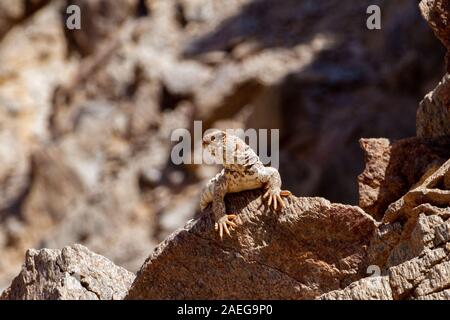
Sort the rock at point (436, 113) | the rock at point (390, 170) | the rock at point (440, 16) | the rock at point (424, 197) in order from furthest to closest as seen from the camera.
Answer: the rock at point (440, 16) → the rock at point (436, 113) → the rock at point (390, 170) → the rock at point (424, 197)

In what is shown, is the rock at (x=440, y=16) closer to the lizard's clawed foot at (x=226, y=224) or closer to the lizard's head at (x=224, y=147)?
the lizard's head at (x=224, y=147)

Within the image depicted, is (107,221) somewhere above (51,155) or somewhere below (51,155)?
below

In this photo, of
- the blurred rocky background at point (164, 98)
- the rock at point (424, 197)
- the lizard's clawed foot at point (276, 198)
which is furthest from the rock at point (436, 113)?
the blurred rocky background at point (164, 98)

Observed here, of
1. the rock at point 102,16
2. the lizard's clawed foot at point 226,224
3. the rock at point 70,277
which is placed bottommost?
the rock at point 70,277

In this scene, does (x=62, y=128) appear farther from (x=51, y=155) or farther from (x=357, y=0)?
(x=357, y=0)

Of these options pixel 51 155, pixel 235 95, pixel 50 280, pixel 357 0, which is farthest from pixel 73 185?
pixel 50 280

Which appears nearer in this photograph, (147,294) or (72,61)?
(147,294)
